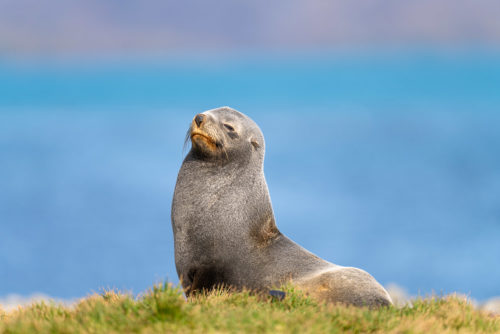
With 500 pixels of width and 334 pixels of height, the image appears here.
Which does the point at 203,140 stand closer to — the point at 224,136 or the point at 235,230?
the point at 224,136

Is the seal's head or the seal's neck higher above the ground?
the seal's head

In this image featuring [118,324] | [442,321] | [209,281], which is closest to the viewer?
[118,324]

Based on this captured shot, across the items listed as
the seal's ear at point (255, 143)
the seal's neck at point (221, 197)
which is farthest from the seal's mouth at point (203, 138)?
the seal's ear at point (255, 143)

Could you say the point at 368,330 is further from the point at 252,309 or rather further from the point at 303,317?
the point at 252,309

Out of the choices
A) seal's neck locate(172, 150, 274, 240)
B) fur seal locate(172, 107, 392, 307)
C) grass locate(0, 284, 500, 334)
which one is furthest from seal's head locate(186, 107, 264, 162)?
grass locate(0, 284, 500, 334)

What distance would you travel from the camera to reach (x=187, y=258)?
8.52 m

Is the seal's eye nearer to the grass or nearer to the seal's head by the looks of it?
the seal's head

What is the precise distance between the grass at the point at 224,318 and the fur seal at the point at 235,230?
2.02ft

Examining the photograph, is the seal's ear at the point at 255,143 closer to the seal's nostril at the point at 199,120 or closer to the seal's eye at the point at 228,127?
the seal's eye at the point at 228,127

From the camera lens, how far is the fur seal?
27.3ft

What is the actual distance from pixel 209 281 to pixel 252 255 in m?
0.78

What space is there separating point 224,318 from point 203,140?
3656mm

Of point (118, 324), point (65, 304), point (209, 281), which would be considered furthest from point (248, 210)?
point (118, 324)

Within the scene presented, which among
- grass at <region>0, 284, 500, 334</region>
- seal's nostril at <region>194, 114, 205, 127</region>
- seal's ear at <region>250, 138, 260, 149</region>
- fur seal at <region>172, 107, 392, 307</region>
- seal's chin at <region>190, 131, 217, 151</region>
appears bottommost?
grass at <region>0, 284, 500, 334</region>
